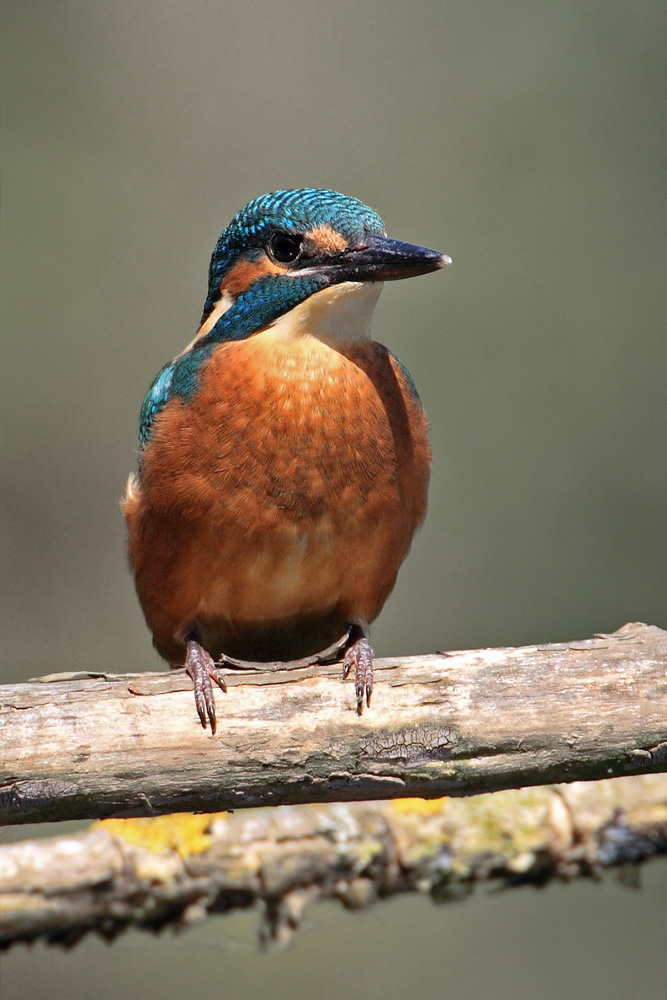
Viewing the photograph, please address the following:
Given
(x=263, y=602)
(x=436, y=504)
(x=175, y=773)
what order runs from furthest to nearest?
(x=436, y=504)
(x=263, y=602)
(x=175, y=773)

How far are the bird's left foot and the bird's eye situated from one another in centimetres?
106

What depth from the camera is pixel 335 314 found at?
2.67 metres

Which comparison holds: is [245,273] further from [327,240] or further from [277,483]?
[277,483]

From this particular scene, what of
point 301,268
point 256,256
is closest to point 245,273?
point 256,256

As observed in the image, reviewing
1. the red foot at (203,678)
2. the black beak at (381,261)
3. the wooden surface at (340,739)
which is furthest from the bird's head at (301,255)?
the wooden surface at (340,739)

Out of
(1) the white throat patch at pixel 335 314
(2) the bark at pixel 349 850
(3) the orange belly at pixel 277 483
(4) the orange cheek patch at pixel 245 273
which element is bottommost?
(2) the bark at pixel 349 850

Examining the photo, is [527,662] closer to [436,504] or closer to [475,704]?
[475,704]

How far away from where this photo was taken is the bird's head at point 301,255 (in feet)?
8.29

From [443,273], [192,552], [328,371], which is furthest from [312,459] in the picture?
[443,273]

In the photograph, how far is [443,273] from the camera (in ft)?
20.9

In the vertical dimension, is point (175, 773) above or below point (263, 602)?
below

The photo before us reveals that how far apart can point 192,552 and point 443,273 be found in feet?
13.5

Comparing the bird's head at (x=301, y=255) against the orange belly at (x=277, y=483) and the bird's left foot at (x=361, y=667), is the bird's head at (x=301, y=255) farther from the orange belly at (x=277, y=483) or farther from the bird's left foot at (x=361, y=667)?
the bird's left foot at (x=361, y=667)

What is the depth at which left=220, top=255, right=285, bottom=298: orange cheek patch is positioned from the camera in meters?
2.71
